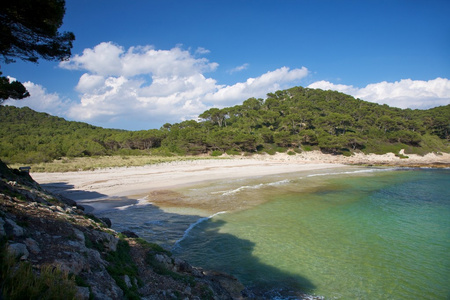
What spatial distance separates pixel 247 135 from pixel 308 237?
44.2 m

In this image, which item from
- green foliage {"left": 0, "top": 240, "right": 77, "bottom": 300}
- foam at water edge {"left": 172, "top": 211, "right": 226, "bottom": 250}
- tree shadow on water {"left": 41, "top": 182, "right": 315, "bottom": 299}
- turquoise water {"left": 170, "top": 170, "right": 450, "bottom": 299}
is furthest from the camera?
foam at water edge {"left": 172, "top": 211, "right": 226, "bottom": 250}

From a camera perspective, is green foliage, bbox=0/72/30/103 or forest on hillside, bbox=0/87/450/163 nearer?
green foliage, bbox=0/72/30/103

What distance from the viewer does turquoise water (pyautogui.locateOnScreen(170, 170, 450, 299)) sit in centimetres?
727

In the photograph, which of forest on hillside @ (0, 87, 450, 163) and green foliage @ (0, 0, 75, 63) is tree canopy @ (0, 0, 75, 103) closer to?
green foliage @ (0, 0, 75, 63)

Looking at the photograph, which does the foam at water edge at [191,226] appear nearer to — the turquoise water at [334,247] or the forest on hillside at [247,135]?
the turquoise water at [334,247]

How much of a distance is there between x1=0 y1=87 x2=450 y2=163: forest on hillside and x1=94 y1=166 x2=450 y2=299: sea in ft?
112

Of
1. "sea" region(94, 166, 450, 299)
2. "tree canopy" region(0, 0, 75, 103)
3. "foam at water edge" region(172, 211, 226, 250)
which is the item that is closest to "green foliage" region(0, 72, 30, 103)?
"tree canopy" region(0, 0, 75, 103)

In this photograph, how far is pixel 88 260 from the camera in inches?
173

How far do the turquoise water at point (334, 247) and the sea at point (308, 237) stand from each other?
0.12ft

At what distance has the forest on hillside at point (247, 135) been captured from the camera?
50.0m

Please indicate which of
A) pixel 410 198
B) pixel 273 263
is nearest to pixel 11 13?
pixel 273 263

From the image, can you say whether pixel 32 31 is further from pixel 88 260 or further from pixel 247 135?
pixel 247 135

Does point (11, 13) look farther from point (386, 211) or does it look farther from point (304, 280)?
point (386, 211)

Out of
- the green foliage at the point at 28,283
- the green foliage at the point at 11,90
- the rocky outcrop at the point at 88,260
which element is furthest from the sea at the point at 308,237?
the green foliage at the point at 11,90
